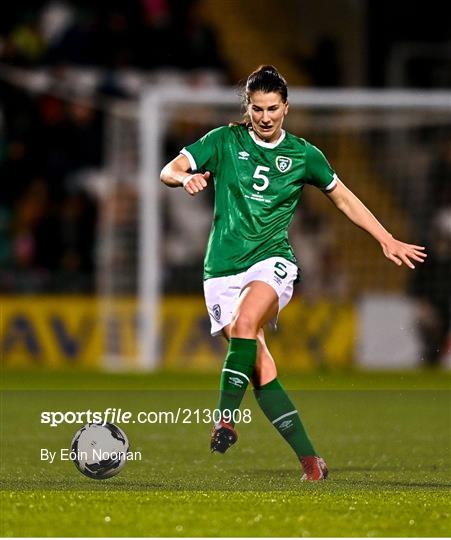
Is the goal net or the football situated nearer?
the football

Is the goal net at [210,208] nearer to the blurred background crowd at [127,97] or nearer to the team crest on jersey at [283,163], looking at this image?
the blurred background crowd at [127,97]

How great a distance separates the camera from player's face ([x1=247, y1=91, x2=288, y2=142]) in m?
7.14

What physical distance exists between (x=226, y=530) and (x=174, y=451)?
3003mm

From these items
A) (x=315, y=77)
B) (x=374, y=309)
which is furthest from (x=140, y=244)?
(x=315, y=77)

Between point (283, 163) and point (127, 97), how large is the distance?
11.1 m

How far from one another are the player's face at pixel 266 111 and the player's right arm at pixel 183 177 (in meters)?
0.38

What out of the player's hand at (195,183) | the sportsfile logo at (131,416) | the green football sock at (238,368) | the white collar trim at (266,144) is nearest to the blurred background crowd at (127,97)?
the sportsfile logo at (131,416)

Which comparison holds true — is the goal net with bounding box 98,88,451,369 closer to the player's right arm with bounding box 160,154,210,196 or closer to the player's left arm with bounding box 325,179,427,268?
the player's left arm with bounding box 325,179,427,268

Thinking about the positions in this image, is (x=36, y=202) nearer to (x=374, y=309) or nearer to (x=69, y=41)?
(x=69, y=41)

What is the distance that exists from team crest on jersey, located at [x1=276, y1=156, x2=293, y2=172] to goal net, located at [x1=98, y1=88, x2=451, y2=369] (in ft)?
27.4

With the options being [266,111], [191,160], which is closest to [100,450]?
[191,160]

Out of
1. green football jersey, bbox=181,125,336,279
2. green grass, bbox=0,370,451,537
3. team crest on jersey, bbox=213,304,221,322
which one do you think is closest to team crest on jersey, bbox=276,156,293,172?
green football jersey, bbox=181,125,336,279

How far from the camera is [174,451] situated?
27.9ft

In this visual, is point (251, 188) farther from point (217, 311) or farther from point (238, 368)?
point (238, 368)
